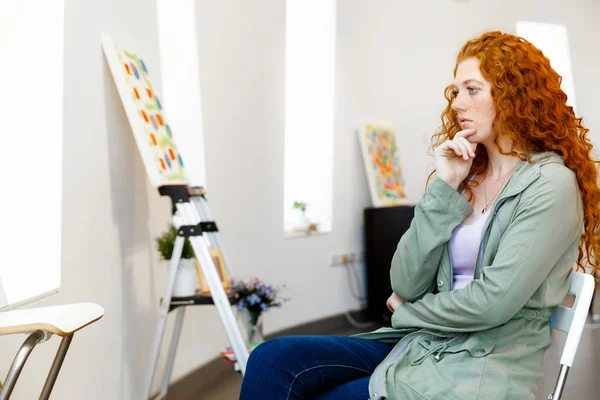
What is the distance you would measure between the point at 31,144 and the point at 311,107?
3.48 m

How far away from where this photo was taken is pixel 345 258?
18.1 ft

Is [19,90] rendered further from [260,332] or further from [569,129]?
[260,332]

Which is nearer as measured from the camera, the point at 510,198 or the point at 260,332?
the point at 510,198

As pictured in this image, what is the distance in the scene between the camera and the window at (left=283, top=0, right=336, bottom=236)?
542 cm

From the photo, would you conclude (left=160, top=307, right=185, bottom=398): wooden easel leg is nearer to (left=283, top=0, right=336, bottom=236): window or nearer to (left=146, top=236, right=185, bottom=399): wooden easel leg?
(left=146, top=236, right=185, bottom=399): wooden easel leg

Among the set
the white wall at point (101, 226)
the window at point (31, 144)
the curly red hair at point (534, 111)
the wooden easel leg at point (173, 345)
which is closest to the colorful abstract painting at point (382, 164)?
the white wall at point (101, 226)

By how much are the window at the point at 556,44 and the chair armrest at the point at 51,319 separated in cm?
709

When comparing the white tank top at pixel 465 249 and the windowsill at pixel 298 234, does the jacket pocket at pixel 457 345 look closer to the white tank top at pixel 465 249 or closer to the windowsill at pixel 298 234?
the white tank top at pixel 465 249

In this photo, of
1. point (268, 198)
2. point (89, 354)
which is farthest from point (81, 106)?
point (268, 198)

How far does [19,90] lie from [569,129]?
5.08 ft

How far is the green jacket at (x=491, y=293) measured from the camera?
1604mm

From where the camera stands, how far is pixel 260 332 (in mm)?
3641

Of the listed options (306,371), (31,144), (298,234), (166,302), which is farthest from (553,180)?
(298,234)

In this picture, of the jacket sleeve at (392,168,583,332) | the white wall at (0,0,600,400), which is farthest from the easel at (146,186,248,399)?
the jacket sleeve at (392,168,583,332)
